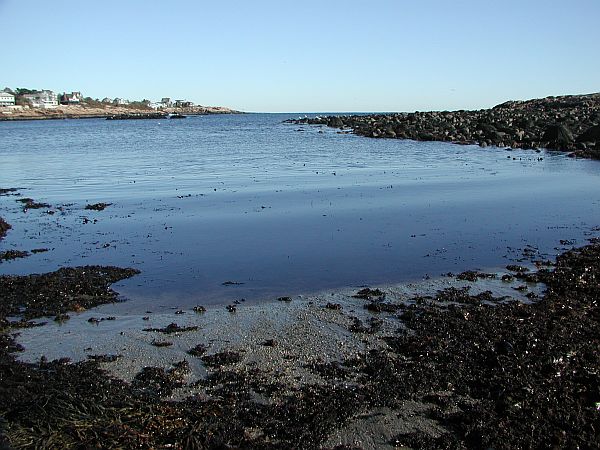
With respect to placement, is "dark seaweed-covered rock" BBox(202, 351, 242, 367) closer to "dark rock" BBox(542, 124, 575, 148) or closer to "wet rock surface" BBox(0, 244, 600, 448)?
"wet rock surface" BBox(0, 244, 600, 448)

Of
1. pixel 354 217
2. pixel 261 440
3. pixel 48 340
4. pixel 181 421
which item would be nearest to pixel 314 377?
pixel 261 440

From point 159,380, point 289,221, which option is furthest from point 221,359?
point 289,221

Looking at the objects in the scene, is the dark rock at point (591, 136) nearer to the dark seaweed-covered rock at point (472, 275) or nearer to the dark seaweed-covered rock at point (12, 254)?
the dark seaweed-covered rock at point (472, 275)

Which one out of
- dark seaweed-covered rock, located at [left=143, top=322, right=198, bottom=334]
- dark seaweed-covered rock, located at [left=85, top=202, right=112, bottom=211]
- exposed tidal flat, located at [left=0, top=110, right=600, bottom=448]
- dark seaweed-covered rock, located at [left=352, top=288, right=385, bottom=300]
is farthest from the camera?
dark seaweed-covered rock, located at [left=85, top=202, right=112, bottom=211]

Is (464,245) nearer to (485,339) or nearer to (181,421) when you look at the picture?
(485,339)

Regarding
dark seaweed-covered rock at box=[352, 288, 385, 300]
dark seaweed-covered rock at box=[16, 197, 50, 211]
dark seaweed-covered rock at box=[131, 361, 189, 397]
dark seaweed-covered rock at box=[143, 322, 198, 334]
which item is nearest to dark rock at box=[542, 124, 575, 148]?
dark seaweed-covered rock at box=[352, 288, 385, 300]

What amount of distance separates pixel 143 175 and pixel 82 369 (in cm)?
→ 2215

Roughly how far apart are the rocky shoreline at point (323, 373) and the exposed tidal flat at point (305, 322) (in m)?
0.03

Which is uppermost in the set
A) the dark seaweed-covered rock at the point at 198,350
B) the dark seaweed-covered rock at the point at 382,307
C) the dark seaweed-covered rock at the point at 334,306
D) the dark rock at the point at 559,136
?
the dark rock at the point at 559,136

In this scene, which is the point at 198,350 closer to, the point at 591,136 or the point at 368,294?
the point at 368,294

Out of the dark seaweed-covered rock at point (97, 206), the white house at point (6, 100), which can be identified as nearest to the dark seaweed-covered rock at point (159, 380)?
the dark seaweed-covered rock at point (97, 206)

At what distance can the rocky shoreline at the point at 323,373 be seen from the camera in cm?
588

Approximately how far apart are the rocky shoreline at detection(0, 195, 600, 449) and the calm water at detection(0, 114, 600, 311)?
1.33m

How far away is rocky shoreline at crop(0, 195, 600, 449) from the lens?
5875mm
